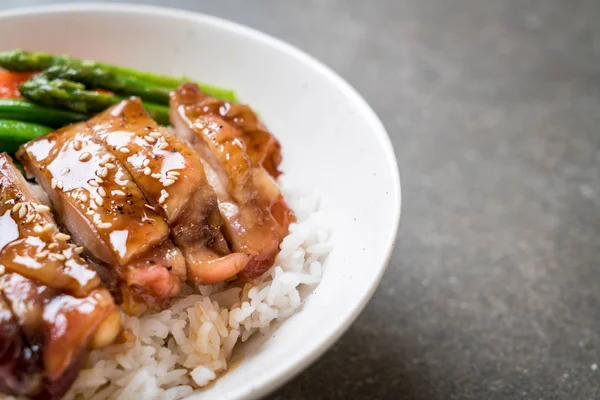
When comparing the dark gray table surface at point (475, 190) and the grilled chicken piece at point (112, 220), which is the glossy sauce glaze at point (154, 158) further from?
the dark gray table surface at point (475, 190)

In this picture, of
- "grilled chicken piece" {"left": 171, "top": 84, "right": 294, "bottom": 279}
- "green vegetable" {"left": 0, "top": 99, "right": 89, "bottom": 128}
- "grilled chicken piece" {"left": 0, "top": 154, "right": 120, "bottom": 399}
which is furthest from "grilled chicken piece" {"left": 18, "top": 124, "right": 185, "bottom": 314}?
"green vegetable" {"left": 0, "top": 99, "right": 89, "bottom": 128}

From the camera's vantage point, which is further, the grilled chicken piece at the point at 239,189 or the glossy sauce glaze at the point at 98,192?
the grilled chicken piece at the point at 239,189

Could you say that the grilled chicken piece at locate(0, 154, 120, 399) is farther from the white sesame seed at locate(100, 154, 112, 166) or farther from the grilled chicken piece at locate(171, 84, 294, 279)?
the grilled chicken piece at locate(171, 84, 294, 279)

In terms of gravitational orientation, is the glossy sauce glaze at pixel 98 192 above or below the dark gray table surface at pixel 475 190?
above

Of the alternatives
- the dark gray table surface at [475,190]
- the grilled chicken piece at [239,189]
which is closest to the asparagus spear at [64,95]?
the grilled chicken piece at [239,189]

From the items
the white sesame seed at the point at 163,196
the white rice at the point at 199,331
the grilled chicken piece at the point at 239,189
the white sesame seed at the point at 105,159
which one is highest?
the white sesame seed at the point at 105,159

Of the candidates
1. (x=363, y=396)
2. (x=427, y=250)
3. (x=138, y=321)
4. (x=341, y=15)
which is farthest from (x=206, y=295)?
(x=341, y=15)

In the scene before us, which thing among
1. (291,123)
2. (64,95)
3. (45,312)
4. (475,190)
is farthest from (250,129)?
(475,190)
